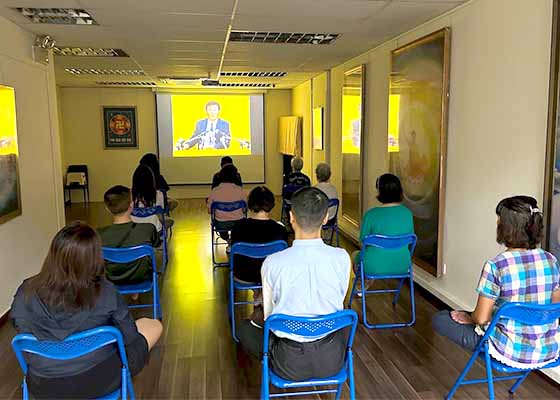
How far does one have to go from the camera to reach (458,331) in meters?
2.40

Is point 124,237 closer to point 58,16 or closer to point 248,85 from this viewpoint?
point 58,16

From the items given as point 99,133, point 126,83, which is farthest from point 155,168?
point 99,133

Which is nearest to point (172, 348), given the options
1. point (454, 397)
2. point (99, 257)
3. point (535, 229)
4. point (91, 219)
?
point (99, 257)

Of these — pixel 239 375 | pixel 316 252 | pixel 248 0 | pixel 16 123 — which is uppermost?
pixel 248 0

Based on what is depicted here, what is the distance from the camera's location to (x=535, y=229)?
217 centimetres

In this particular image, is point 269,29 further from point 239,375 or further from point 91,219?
point 91,219

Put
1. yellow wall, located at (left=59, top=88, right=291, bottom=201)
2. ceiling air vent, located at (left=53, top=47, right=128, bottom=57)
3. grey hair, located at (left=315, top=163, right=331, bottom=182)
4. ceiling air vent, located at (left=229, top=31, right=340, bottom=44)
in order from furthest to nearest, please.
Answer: yellow wall, located at (left=59, top=88, right=291, bottom=201), grey hair, located at (left=315, top=163, right=331, bottom=182), ceiling air vent, located at (left=53, top=47, right=128, bottom=57), ceiling air vent, located at (left=229, top=31, right=340, bottom=44)

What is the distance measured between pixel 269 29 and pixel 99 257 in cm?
329

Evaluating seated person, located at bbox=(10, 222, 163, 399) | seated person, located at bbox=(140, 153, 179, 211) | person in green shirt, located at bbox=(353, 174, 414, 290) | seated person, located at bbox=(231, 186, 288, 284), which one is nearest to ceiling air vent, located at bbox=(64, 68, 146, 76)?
seated person, located at bbox=(140, 153, 179, 211)

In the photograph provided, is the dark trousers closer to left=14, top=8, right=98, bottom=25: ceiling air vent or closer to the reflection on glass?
left=14, top=8, right=98, bottom=25: ceiling air vent

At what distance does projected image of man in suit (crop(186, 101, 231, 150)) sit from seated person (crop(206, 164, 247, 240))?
217 inches

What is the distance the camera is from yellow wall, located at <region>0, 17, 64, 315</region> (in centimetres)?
403

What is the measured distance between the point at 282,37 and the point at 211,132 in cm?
642

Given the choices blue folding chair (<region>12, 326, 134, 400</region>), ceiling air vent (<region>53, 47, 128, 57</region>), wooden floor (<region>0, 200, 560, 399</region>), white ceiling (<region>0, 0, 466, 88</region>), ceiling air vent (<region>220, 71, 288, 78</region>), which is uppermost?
ceiling air vent (<region>220, 71, 288, 78</region>)
